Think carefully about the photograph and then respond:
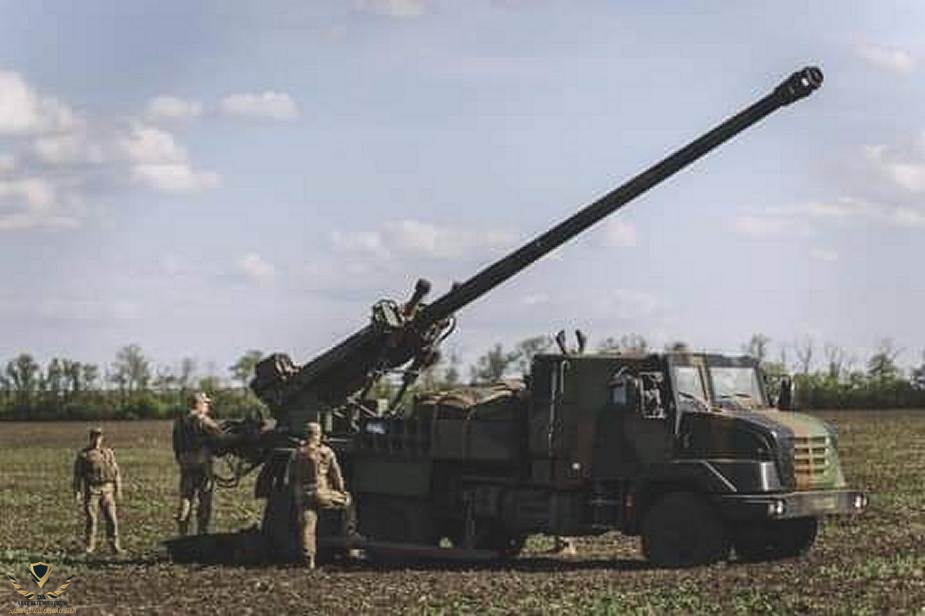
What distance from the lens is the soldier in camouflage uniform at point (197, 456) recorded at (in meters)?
24.6

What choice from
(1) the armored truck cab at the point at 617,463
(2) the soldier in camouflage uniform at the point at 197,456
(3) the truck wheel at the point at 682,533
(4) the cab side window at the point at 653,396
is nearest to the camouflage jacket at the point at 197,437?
(2) the soldier in camouflage uniform at the point at 197,456

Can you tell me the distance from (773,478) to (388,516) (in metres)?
5.45

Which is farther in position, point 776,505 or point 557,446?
point 557,446

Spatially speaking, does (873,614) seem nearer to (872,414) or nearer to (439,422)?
(439,422)

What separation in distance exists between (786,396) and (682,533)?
2.67 m

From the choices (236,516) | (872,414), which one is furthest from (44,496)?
(872,414)

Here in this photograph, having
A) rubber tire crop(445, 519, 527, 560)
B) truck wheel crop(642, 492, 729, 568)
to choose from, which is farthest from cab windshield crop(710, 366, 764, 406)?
rubber tire crop(445, 519, 527, 560)

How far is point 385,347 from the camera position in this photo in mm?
24062

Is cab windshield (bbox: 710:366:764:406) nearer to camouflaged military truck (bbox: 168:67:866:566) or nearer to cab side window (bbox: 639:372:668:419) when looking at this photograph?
camouflaged military truck (bbox: 168:67:866:566)

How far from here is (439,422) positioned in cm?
2295

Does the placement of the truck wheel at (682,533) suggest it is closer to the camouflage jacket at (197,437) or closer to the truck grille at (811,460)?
the truck grille at (811,460)

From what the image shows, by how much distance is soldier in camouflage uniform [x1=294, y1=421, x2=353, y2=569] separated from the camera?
72.4ft

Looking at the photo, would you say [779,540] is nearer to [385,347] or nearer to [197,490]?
[385,347]

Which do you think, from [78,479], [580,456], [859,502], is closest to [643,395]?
[580,456]
